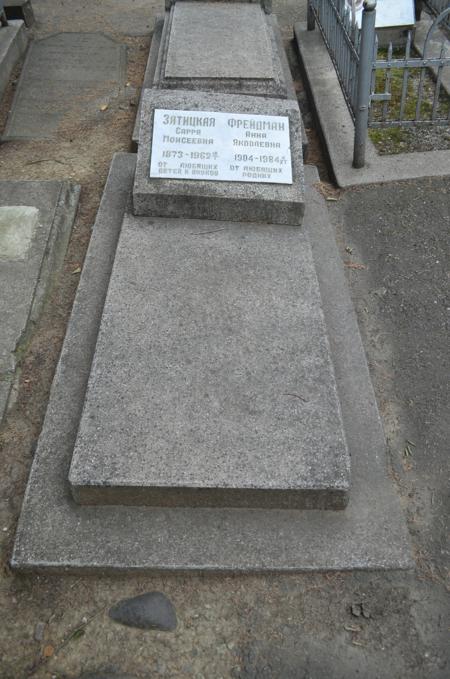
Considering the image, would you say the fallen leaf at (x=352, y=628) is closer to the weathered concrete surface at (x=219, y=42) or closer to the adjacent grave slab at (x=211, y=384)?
the adjacent grave slab at (x=211, y=384)

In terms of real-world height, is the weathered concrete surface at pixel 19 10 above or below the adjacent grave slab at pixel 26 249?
above

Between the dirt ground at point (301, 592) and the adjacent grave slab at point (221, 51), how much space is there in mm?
1518

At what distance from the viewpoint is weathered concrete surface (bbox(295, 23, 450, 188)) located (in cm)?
389

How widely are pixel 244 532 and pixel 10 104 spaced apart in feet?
13.5

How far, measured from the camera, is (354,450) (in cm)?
238

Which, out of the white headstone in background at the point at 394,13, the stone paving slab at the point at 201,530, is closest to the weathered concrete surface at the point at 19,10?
the white headstone in background at the point at 394,13

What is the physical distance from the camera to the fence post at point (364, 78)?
3.42 meters

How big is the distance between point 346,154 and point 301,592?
296 centimetres

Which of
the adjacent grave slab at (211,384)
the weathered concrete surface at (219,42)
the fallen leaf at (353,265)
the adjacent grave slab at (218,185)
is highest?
the weathered concrete surface at (219,42)

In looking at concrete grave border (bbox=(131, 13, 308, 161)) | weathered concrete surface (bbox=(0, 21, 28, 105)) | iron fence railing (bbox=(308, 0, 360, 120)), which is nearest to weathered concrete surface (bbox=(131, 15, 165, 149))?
concrete grave border (bbox=(131, 13, 308, 161))

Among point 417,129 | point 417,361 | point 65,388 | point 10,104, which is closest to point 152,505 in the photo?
point 65,388

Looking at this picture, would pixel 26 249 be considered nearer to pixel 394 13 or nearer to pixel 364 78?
pixel 364 78

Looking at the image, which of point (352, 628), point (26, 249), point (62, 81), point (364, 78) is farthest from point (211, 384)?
point (62, 81)

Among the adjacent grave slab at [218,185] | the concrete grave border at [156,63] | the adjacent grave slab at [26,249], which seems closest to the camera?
the adjacent grave slab at [26,249]
